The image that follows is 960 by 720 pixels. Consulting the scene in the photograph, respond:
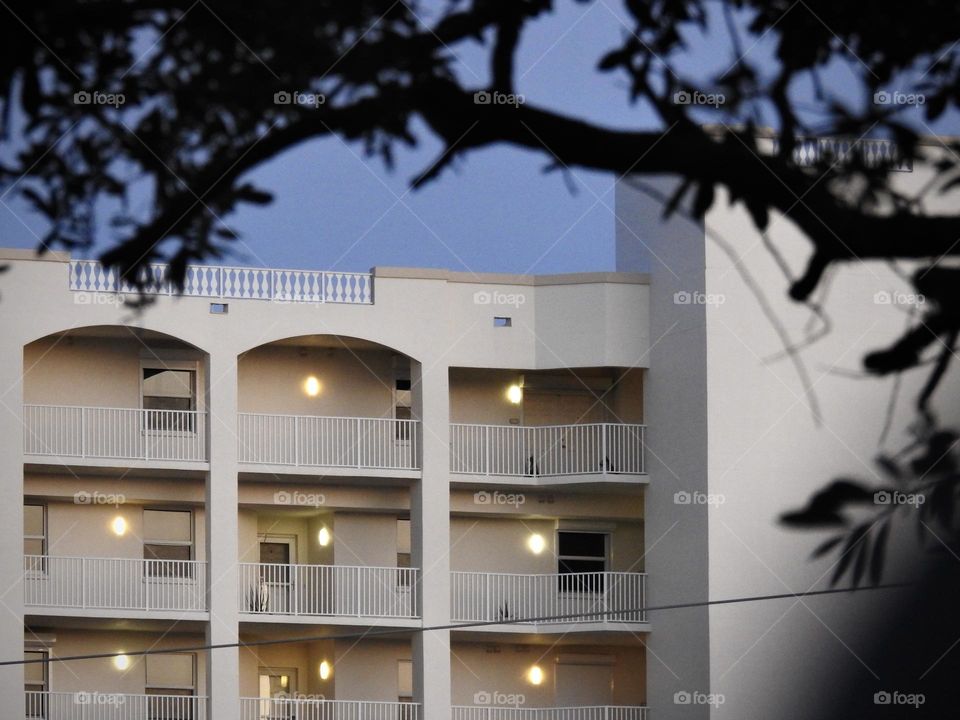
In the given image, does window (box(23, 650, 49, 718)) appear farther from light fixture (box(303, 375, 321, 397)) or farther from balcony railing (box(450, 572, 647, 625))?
balcony railing (box(450, 572, 647, 625))

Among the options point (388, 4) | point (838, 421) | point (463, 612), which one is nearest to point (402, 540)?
point (463, 612)

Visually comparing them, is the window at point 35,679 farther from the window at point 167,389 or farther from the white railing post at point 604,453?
the white railing post at point 604,453

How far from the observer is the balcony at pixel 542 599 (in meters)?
28.2

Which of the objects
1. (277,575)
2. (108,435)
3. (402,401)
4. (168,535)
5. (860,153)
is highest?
(402,401)

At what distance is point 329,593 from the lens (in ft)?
92.7

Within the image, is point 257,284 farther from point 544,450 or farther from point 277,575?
point 544,450

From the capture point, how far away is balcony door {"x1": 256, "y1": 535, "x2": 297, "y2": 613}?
27766 mm

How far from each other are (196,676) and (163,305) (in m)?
5.74

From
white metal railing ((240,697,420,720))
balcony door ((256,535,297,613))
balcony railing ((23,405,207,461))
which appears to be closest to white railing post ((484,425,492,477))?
balcony door ((256,535,297,613))

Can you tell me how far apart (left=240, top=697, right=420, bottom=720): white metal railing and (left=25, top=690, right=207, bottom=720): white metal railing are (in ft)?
2.49

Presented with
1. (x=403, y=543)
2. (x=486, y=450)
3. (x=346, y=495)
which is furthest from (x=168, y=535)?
(x=486, y=450)

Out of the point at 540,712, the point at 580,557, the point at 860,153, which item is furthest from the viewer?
the point at 580,557

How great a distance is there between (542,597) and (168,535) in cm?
594

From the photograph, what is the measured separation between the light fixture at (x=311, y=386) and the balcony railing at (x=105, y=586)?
3.32 meters
